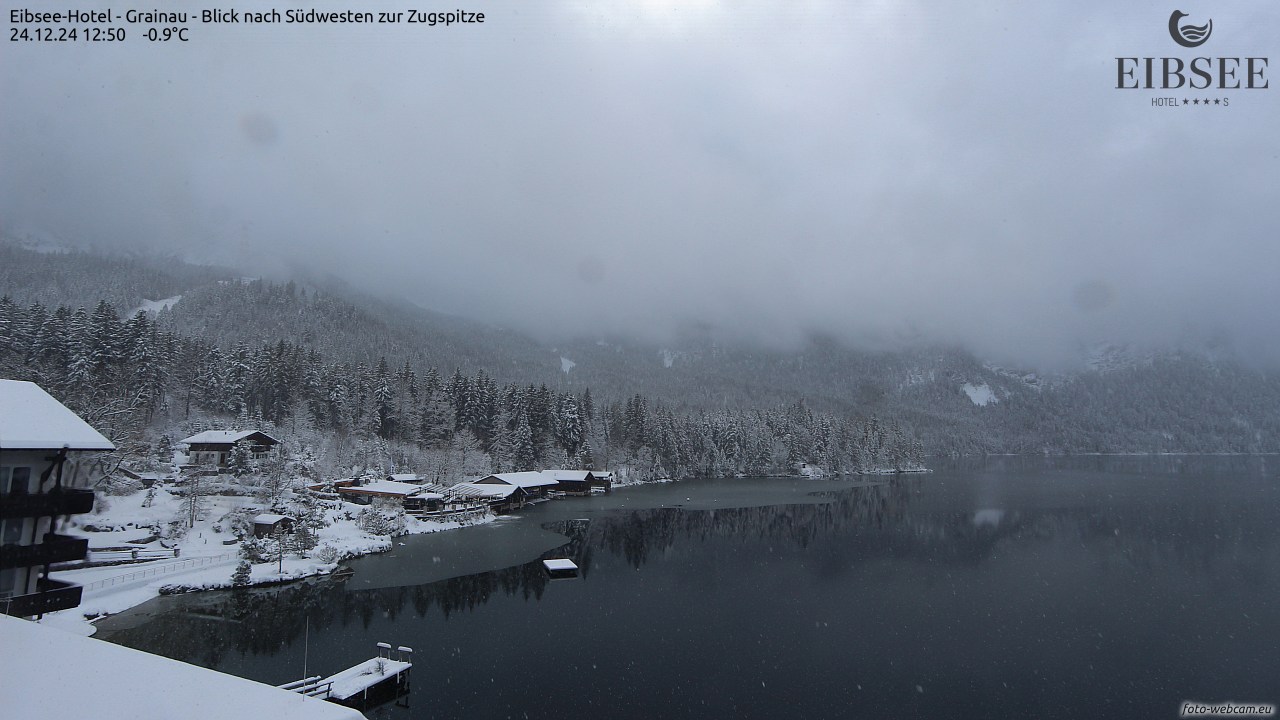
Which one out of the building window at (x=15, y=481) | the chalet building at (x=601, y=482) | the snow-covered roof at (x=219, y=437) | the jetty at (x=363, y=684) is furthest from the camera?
the chalet building at (x=601, y=482)

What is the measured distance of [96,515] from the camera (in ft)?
136

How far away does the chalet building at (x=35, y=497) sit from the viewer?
14.2m

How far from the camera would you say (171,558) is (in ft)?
125

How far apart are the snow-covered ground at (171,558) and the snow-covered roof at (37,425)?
17522 millimetres

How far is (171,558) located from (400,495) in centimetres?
2492

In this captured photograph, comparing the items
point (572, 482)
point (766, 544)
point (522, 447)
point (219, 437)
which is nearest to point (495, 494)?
point (572, 482)

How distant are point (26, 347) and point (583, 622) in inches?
2737

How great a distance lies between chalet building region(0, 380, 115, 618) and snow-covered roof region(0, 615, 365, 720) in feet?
23.7

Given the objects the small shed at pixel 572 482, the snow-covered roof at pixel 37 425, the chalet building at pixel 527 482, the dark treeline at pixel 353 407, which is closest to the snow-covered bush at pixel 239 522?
the dark treeline at pixel 353 407

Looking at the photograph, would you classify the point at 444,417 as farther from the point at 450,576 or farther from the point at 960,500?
the point at 960,500

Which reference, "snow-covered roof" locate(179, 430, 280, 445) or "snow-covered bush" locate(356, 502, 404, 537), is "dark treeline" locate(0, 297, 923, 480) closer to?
"snow-covered roof" locate(179, 430, 280, 445)

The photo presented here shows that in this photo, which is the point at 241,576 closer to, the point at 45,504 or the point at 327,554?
the point at 327,554

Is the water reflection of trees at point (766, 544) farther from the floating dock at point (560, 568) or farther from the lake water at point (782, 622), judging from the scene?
the floating dock at point (560, 568)

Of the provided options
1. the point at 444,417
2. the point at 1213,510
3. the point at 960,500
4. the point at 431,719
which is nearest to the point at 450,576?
the point at 431,719
